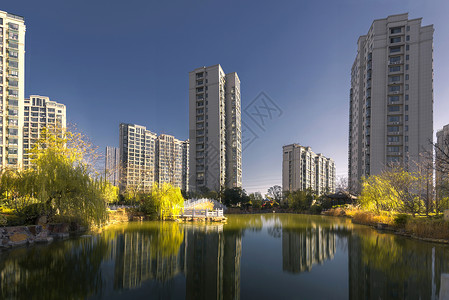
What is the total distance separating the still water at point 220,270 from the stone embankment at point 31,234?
667 mm

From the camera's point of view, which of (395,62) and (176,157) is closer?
(395,62)

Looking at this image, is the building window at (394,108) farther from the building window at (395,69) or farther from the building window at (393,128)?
the building window at (395,69)

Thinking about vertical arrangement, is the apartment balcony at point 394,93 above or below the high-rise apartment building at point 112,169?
above

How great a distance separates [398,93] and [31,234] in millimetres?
45481

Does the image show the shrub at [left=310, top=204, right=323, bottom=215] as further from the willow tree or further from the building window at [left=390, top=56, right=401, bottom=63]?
the willow tree

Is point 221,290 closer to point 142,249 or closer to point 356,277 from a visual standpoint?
point 356,277

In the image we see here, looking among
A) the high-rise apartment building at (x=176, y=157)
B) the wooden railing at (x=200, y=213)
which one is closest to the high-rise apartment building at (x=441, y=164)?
the wooden railing at (x=200, y=213)

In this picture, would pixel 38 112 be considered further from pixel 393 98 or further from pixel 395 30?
pixel 395 30

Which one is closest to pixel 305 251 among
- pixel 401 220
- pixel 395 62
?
pixel 401 220

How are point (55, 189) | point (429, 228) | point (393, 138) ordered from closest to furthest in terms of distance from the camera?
point (55, 189) → point (429, 228) → point (393, 138)

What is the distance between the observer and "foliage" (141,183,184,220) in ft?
67.6

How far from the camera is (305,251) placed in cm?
1009

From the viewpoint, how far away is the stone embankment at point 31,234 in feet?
30.9

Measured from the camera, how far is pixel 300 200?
37.3 m
